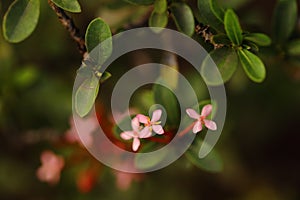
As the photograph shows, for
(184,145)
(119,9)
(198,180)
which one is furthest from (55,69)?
(184,145)

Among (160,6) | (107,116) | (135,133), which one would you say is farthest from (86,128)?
(160,6)

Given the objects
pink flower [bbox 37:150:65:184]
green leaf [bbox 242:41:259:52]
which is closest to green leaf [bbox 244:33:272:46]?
green leaf [bbox 242:41:259:52]

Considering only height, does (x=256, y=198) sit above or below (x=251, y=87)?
below

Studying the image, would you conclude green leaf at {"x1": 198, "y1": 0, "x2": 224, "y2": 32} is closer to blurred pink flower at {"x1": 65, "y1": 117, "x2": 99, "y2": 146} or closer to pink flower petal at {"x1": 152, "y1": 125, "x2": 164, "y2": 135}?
pink flower petal at {"x1": 152, "y1": 125, "x2": 164, "y2": 135}

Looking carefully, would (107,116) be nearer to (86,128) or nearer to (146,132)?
(86,128)

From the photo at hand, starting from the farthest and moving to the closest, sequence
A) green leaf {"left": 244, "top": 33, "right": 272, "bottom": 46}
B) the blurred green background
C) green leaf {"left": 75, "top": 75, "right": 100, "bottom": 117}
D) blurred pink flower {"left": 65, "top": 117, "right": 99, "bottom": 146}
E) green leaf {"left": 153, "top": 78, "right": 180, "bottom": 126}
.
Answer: the blurred green background < blurred pink flower {"left": 65, "top": 117, "right": 99, "bottom": 146} < green leaf {"left": 153, "top": 78, "right": 180, "bottom": 126} < green leaf {"left": 244, "top": 33, "right": 272, "bottom": 46} < green leaf {"left": 75, "top": 75, "right": 100, "bottom": 117}

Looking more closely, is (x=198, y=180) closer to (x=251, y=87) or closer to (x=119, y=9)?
(x=251, y=87)
